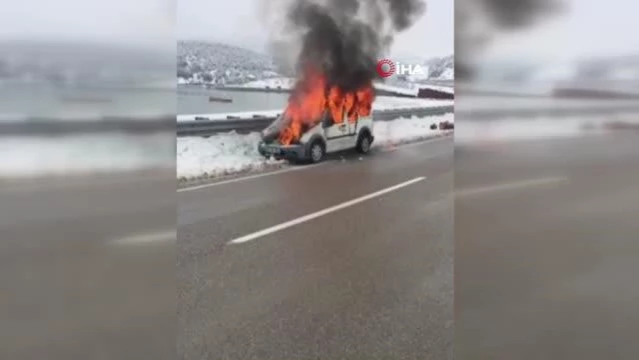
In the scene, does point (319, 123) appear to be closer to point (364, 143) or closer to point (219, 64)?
point (364, 143)

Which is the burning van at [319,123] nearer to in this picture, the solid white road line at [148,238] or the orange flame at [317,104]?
the orange flame at [317,104]

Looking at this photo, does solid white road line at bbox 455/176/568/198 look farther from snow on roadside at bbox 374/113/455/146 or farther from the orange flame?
the orange flame

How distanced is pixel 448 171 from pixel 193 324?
2.76ft

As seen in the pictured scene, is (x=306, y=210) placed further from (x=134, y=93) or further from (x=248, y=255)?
(x=134, y=93)

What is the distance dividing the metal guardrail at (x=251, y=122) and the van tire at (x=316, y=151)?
0.55ft

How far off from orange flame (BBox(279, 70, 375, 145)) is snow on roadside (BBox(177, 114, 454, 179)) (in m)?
0.08

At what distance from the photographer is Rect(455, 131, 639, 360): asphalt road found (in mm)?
1546

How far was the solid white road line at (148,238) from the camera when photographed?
1494 mm

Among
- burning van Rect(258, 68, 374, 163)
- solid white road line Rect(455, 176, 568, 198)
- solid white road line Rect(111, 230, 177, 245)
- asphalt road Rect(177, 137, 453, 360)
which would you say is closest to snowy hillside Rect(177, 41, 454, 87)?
burning van Rect(258, 68, 374, 163)

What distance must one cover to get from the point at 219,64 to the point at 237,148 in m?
0.26

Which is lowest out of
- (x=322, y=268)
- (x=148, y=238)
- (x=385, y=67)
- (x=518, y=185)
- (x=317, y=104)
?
(x=322, y=268)

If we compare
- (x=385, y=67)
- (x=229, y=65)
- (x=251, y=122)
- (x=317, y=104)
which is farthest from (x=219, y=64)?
(x=385, y=67)

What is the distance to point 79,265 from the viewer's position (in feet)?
4.85

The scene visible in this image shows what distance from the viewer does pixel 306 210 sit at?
5.59 ft
